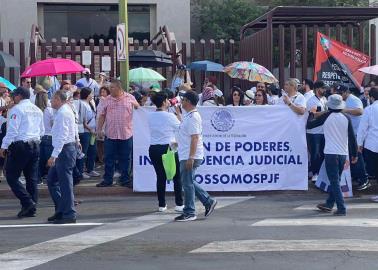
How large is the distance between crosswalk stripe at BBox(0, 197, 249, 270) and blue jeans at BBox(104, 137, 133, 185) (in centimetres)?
221

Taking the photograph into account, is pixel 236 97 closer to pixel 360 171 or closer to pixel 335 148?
pixel 360 171

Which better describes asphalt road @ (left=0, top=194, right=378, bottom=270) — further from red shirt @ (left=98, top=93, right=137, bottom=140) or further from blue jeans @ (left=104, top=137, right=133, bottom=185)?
red shirt @ (left=98, top=93, right=137, bottom=140)

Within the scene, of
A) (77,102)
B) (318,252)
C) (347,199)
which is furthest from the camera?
(77,102)

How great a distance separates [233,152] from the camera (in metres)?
13.4

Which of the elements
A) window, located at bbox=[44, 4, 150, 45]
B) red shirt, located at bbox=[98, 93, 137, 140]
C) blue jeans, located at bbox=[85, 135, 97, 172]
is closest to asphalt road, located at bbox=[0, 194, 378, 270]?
red shirt, located at bbox=[98, 93, 137, 140]

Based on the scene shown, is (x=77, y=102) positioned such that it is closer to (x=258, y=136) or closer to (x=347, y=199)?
(x=258, y=136)

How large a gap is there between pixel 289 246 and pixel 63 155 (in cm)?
341

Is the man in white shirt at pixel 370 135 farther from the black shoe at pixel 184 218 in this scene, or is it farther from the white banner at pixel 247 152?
the black shoe at pixel 184 218

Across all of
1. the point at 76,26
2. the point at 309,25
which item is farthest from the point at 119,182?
the point at 76,26

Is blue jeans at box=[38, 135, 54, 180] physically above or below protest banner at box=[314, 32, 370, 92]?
below

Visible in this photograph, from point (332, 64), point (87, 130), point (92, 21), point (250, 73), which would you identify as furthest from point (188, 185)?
point (92, 21)

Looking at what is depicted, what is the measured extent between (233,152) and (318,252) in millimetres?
4868

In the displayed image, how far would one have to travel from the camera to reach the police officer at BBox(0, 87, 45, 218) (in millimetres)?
11234

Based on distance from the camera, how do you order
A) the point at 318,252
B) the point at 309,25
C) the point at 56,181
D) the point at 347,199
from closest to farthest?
the point at 318,252 → the point at 56,181 → the point at 347,199 → the point at 309,25
